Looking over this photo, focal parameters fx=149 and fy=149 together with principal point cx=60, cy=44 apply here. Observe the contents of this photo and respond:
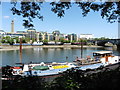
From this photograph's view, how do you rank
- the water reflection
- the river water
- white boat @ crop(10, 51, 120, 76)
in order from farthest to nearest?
1. the water reflection
2. the river water
3. white boat @ crop(10, 51, 120, 76)

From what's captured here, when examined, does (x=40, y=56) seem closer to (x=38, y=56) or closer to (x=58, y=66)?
(x=38, y=56)

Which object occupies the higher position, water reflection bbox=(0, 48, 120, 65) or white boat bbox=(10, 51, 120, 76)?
white boat bbox=(10, 51, 120, 76)

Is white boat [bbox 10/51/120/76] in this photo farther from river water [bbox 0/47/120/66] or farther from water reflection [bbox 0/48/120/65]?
water reflection [bbox 0/48/120/65]

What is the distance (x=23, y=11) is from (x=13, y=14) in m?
0.17

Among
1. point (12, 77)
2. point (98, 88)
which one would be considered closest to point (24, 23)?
point (12, 77)

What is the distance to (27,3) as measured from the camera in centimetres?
249

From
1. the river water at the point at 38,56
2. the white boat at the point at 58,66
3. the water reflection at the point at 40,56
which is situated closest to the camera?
the white boat at the point at 58,66

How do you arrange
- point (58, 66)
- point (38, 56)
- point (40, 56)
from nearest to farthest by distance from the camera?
point (58, 66) → point (40, 56) → point (38, 56)

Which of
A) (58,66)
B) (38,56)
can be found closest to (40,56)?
(38,56)

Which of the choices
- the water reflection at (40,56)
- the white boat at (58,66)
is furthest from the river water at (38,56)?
the white boat at (58,66)

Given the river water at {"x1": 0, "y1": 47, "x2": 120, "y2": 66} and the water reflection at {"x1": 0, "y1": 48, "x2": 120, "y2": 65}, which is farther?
the water reflection at {"x1": 0, "y1": 48, "x2": 120, "y2": 65}

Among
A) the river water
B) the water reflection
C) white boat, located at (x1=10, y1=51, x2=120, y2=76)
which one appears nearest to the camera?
white boat, located at (x1=10, y1=51, x2=120, y2=76)

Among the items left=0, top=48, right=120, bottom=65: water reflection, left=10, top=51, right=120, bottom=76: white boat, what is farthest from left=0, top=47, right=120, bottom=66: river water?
left=10, top=51, right=120, bottom=76: white boat

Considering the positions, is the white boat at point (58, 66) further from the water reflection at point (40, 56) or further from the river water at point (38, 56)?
the water reflection at point (40, 56)
